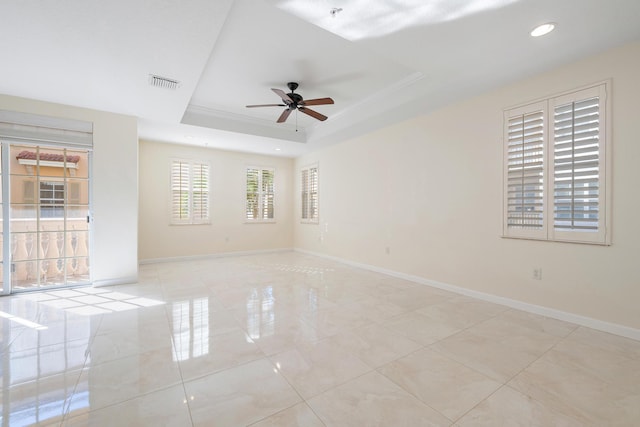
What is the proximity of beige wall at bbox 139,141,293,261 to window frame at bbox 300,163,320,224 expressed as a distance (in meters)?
0.48

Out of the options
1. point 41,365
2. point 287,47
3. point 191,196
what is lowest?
point 41,365

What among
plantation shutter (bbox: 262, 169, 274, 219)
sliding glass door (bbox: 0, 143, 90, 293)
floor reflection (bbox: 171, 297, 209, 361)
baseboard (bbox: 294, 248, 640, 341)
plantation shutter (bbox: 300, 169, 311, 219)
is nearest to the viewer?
floor reflection (bbox: 171, 297, 209, 361)

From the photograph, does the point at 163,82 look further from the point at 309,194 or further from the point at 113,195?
the point at 309,194

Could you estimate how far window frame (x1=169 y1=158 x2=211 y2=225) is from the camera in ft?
20.0

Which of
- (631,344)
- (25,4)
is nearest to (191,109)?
(25,4)

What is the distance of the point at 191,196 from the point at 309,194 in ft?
9.45

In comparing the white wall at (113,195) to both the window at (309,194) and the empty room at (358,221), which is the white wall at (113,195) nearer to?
the empty room at (358,221)

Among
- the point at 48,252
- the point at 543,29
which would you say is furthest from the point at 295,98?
the point at 48,252

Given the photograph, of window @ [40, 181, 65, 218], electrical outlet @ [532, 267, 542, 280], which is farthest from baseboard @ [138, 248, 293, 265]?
electrical outlet @ [532, 267, 542, 280]

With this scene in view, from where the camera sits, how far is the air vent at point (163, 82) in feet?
Result: 10.2

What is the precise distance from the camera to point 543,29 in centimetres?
235

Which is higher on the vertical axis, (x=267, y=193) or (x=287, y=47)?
(x=287, y=47)

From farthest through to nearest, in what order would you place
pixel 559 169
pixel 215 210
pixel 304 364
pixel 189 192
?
pixel 215 210
pixel 189 192
pixel 559 169
pixel 304 364

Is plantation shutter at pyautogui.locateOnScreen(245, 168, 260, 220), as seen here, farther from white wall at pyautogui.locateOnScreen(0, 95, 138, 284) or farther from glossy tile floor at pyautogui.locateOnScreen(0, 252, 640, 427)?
glossy tile floor at pyautogui.locateOnScreen(0, 252, 640, 427)
